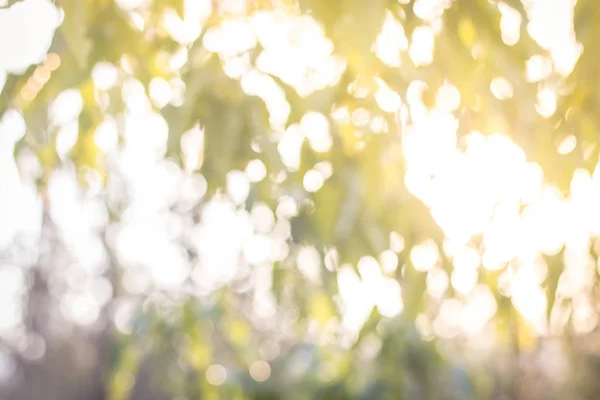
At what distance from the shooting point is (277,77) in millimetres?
537

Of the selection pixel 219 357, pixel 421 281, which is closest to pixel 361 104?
pixel 421 281

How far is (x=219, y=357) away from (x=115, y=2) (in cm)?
94

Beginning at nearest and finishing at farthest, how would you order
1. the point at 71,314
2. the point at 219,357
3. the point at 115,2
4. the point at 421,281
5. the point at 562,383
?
the point at 115,2
the point at 421,281
the point at 219,357
the point at 562,383
the point at 71,314

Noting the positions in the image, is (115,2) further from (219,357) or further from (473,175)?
(219,357)

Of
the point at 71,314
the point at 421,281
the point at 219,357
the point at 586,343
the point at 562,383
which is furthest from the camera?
the point at 71,314

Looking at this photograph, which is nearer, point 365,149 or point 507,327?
point 365,149

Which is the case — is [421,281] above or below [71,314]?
above

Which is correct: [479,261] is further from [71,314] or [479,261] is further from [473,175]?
[71,314]

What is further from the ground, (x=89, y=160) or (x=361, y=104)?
(x=361, y=104)

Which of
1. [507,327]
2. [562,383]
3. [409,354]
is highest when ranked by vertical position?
[507,327]

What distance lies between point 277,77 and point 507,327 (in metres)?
0.39

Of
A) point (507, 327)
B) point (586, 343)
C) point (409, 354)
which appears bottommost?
point (586, 343)

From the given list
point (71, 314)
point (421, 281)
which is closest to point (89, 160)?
point (421, 281)

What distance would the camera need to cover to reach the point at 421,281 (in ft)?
2.00
